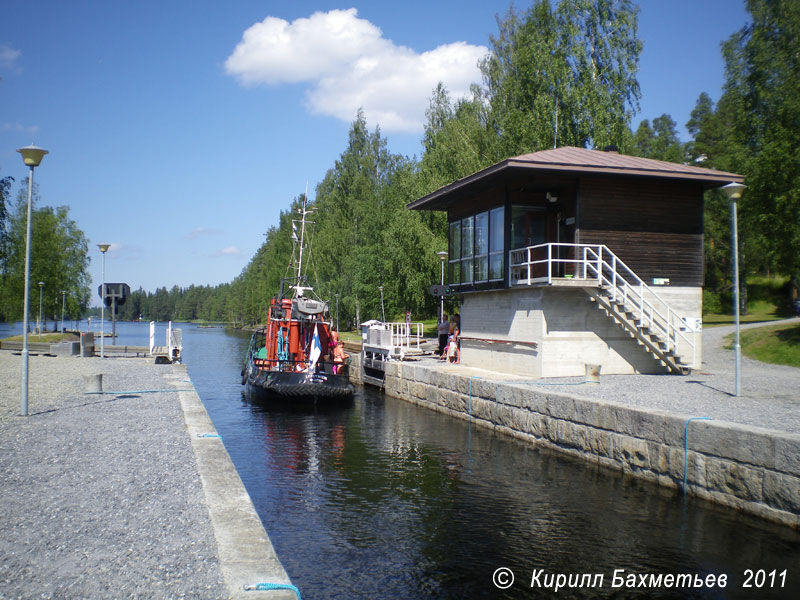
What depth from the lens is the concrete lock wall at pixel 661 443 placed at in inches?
318

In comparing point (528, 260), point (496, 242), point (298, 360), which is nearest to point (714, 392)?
point (528, 260)

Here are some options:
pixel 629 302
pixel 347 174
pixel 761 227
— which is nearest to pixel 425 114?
pixel 347 174

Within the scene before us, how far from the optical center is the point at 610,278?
17.9 meters

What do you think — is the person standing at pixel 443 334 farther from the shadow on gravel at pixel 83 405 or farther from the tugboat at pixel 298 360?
the shadow on gravel at pixel 83 405

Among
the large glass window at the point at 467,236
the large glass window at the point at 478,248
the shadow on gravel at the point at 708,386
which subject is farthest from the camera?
the large glass window at the point at 467,236

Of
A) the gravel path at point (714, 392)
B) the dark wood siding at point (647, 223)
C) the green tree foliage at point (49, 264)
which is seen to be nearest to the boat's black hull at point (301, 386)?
the gravel path at point (714, 392)

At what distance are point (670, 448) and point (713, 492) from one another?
3.08 feet

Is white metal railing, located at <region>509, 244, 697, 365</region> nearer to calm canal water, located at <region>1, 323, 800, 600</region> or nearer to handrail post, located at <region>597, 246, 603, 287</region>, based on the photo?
handrail post, located at <region>597, 246, 603, 287</region>

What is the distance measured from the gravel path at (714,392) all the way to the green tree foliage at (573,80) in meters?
14.4

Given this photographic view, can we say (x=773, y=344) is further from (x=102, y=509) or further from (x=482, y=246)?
(x=102, y=509)

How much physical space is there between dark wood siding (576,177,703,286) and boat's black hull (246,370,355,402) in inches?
323

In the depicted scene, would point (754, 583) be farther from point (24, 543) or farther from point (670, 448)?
point (24, 543)

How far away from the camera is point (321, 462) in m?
12.5

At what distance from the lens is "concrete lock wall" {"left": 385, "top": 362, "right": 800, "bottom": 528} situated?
8.09 meters
